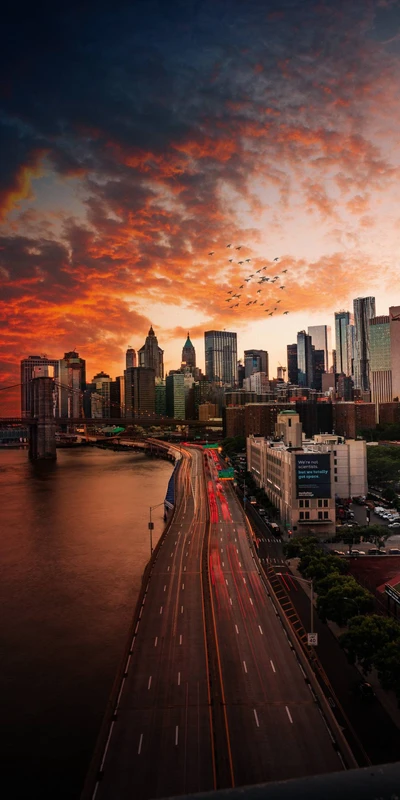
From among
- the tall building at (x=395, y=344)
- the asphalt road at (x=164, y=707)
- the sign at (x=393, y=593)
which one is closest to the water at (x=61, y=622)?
the asphalt road at (x=164, y=707)

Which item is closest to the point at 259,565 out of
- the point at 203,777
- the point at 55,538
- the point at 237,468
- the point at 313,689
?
the point at 313,689

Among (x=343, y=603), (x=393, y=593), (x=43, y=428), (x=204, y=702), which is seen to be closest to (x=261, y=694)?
(x=204, y=702)

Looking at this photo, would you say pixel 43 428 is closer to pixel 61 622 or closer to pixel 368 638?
pixel 61 622

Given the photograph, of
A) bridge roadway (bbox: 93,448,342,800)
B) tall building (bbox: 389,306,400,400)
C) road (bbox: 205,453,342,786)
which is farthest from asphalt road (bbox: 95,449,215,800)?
tall building (bbox: 389,306,400,400)

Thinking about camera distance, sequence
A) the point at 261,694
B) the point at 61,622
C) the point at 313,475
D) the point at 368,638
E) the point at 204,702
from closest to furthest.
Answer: the point at 204,702
the point at 261,694
the point at 368,638
the point at 61,622
the point at 313,475

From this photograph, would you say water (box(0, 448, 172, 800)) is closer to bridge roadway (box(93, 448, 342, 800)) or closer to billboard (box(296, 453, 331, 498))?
bridge roadway (box(93, 448, 342, 800))
